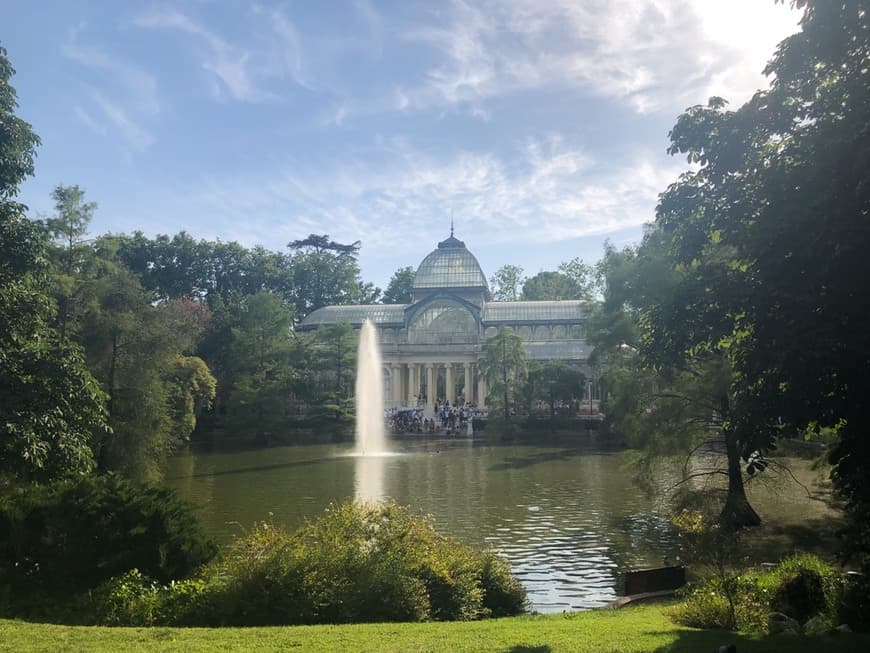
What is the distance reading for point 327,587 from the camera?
35.2ft

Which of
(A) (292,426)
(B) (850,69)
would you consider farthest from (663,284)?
(A) (292,426)

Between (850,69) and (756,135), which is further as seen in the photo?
(756,135)

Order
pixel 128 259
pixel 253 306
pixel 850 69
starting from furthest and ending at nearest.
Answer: pixel 128 259
pixel 253 306
pixel 850 69

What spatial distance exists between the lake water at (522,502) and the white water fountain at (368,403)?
6971mm

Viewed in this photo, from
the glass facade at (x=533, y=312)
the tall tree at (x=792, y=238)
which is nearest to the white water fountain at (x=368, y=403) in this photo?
the glass facade at (x=533, y=312)

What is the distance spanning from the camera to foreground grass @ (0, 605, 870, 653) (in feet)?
26.0

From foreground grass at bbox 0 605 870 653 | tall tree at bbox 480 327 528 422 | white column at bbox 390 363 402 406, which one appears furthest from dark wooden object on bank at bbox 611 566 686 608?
white column at bbox 390 363 402 406

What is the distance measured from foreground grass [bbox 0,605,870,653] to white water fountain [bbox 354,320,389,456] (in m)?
30.9

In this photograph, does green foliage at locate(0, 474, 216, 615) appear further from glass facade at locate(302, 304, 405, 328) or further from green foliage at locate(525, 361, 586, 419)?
glass facade at locate(302, 304, 405, 328)

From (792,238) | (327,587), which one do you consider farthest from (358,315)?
(792,238)

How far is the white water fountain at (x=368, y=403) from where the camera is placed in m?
45.2

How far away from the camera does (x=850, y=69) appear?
9430 millimetres

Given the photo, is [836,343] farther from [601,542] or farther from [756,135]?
[601,542]

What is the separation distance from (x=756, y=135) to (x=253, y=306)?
172ft
